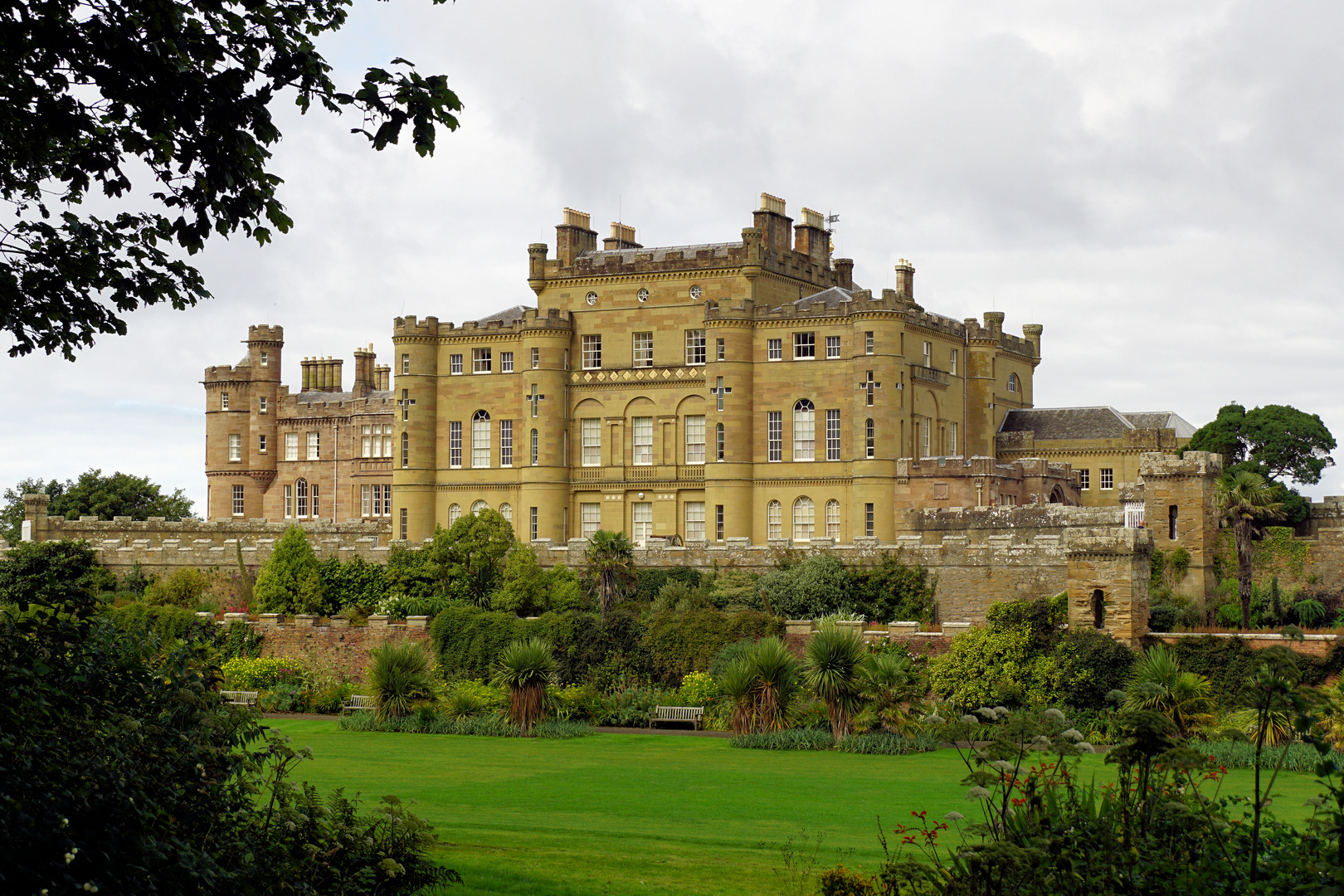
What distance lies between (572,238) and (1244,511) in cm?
2714

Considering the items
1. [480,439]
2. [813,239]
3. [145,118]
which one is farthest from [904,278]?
[145,118]

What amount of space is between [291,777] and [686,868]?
9725 millimetres

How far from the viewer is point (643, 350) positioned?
189ft

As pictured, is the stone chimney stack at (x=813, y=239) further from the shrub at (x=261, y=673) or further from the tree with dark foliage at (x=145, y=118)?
the tree with dark foliage at (x=145, y=118)

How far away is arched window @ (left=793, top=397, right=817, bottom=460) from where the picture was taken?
54.4 metres

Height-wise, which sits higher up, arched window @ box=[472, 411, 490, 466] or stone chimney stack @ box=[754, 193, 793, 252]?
stone chimney stack @ box=[754, 193, 793, 252]

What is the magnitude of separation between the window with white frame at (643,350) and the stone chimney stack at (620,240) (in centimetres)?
605

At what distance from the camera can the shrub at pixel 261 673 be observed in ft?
133

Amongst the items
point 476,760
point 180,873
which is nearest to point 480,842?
point 180,873

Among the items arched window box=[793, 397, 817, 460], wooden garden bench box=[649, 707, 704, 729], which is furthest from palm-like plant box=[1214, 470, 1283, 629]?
wooden garden bench box=[649, 707, 704, 729]

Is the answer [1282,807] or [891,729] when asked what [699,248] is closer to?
[891,729]

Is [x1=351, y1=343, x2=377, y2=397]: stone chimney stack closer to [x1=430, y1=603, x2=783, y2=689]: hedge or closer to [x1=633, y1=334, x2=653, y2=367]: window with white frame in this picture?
[x1=633, y1=334, x2=653, y2=367]: window with white frame

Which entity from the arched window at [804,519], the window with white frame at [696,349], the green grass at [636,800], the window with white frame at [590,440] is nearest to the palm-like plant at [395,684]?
the green grass at [636,800]

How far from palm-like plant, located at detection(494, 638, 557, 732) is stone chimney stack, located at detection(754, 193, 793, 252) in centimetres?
2709
